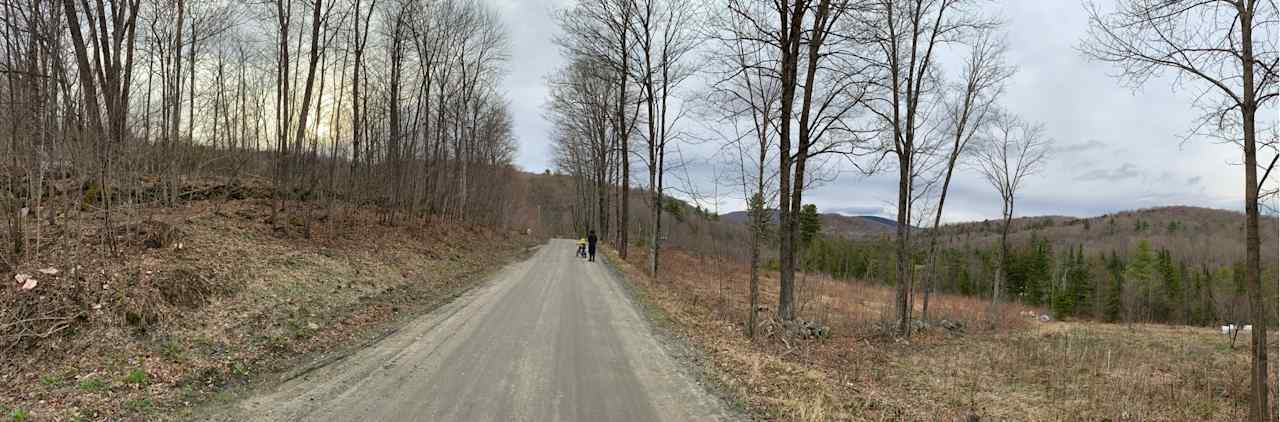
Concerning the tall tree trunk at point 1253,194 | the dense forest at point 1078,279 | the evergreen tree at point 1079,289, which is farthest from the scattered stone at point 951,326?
the evergreen tree at point 1079,289

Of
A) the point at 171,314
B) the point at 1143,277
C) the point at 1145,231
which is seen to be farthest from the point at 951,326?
the point at 1145,231

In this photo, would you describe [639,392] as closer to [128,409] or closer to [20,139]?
[128,409]

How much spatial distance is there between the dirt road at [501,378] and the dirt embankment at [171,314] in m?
0.73

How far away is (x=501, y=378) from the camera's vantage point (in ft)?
19.5

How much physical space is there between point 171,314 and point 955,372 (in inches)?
486

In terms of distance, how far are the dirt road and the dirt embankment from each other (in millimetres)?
729

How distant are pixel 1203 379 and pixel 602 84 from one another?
67.6ft

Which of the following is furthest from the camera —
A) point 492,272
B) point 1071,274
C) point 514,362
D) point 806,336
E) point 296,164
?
point 1071,274

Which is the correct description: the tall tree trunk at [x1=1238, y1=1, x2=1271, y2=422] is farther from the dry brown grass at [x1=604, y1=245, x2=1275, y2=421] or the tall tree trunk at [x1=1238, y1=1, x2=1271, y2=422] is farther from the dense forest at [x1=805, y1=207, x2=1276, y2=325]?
the dense forest at [x1=805, y1=207, x2=1276, y2=325]

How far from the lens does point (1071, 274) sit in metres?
63.2

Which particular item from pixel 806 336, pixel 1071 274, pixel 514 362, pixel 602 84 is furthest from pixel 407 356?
pixel 1071 274

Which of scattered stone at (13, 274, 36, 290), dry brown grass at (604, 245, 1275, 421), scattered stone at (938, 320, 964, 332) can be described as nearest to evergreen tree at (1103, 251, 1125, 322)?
dry brown grass at (604, 245, 1275, 421)

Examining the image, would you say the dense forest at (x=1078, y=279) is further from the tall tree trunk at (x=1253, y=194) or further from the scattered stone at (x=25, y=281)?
the scattered stone at (x=25, y=281)

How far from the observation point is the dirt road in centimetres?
496
